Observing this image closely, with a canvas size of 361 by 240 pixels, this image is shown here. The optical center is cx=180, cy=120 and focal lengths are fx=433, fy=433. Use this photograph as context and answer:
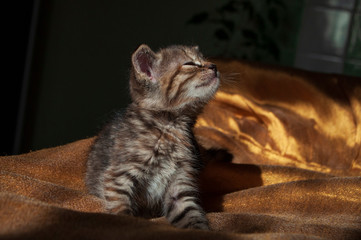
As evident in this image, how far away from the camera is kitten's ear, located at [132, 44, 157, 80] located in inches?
54.9

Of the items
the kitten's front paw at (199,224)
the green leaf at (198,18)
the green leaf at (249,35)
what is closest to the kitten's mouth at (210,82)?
the kitten's front paw at (199,224)

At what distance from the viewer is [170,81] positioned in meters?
1.46

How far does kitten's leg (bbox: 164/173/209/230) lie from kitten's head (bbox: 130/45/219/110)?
0.25 metres

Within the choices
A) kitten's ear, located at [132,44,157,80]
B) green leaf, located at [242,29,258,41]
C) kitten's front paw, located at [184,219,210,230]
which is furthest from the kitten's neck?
green leaf, located at [242,29,258,41]

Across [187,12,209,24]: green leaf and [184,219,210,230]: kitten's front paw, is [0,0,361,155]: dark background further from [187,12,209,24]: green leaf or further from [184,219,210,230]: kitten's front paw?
[184,219,210,230]: kitten's front paw

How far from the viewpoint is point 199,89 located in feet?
4.75

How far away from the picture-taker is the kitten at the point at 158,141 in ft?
4.43

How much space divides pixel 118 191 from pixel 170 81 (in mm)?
406

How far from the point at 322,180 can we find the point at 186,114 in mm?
521

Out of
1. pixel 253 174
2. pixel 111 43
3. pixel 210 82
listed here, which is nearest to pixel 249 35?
pixel 111 43

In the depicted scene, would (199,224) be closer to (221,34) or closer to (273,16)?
(221,34)

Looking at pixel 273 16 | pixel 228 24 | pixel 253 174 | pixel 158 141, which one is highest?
pixel 273 16

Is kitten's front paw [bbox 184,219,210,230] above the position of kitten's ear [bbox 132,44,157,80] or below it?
below

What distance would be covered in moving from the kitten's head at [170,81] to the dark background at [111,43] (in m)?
1.93
